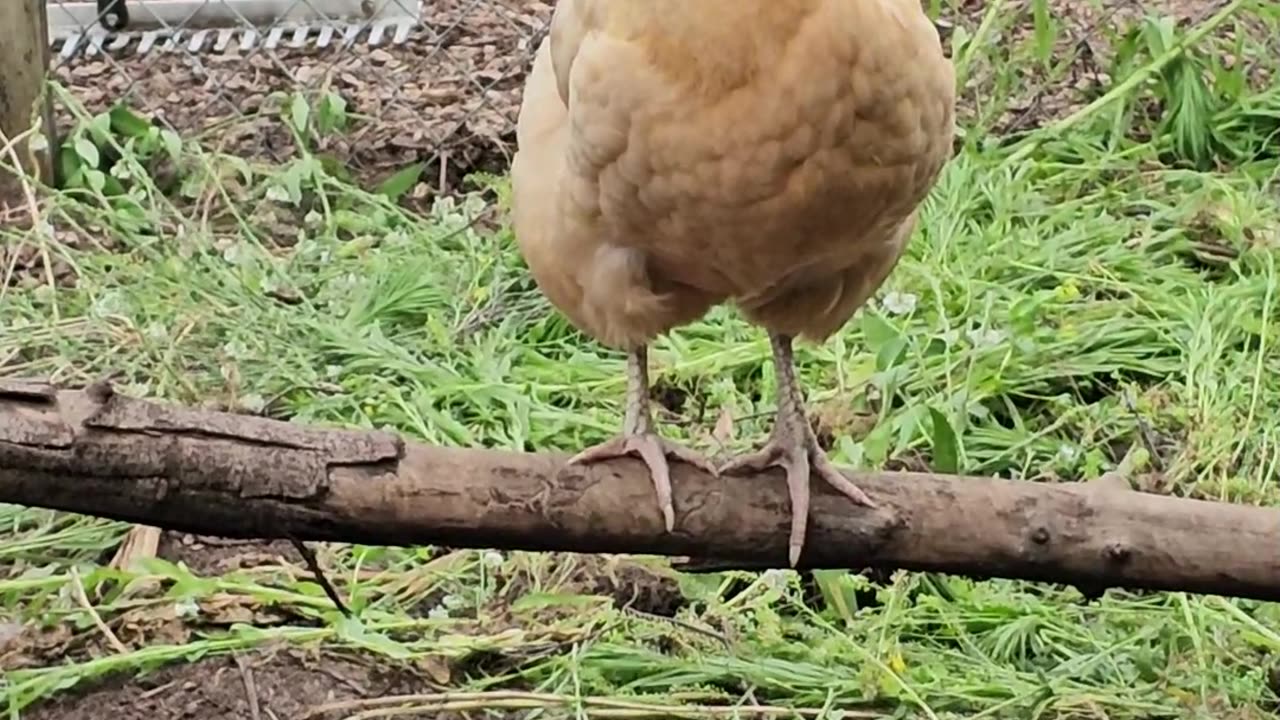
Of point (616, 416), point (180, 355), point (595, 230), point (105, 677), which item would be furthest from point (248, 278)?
point (595, 230)

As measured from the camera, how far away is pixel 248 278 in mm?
3033

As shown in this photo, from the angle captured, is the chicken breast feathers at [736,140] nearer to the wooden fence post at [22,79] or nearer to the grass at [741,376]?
the grass at [741,376]

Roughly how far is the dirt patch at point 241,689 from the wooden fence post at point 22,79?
140 centimetres

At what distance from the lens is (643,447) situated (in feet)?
5.83

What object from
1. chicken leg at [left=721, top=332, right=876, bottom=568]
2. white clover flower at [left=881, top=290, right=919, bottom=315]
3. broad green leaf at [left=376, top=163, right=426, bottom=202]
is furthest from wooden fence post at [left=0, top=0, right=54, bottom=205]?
chicken leg at [left=721, top=332, right=876, bottom=568]

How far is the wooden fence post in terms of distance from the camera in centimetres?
316

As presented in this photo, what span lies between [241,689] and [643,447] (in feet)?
1.99

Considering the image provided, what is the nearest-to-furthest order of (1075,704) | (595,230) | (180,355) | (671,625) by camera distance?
(595,230)
(1075,704)
(671,625)
(180,355)

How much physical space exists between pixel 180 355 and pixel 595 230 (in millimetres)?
1315

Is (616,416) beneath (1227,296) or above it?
beneath

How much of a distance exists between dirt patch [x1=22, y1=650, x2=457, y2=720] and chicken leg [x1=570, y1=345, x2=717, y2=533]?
433mm

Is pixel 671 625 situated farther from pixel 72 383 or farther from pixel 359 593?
pixel 72 383

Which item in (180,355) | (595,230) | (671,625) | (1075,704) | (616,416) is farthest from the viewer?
(180,355)

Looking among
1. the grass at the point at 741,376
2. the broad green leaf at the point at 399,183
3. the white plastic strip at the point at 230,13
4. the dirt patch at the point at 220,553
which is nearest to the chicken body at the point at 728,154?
the grass at the point at 741,376
